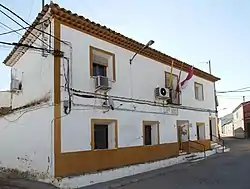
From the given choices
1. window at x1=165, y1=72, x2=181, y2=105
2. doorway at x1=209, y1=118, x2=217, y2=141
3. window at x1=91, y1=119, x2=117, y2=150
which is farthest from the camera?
doorway at x1=209, y1=118, x2=217, y2=141

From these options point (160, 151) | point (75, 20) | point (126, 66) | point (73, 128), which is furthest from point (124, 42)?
point (160, 151)

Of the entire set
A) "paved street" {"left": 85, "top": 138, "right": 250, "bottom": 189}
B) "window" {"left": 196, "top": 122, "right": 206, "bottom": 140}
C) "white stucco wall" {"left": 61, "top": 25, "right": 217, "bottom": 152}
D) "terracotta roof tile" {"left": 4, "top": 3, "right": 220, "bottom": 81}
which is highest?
"terracotta roof tile" {"left": 4, "top": 3, "right": 220, "bottom": 81}

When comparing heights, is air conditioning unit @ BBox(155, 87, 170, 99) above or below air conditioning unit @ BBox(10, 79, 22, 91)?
below

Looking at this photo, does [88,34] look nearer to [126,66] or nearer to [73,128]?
[126,66]

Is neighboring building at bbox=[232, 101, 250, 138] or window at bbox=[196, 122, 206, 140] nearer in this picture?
window at bbox=[196, 122, 206, 140]

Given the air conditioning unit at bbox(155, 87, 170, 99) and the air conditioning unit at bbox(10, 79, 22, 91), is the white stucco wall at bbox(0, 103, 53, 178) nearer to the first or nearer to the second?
the air conditioning unit at bbox(10, 79, 22, 91)

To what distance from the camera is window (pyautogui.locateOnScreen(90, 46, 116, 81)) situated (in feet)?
39.1

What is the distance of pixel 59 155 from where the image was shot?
32.5 feet

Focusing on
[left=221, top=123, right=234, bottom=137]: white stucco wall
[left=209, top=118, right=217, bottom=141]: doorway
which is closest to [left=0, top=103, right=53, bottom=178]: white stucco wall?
[left=209, top=118, right=217, bottom=141]: doorway

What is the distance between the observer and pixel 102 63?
12414mm

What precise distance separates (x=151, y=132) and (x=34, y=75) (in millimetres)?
6620

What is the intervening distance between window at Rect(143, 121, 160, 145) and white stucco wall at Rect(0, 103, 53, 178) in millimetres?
5714

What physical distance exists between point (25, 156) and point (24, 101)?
244cm

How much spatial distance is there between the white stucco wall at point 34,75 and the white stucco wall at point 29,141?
0.58m
